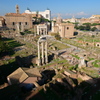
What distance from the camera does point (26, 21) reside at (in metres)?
66.6

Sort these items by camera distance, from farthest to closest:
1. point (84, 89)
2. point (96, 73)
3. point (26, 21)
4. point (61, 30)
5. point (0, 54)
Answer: point (26, 21) → point (61, 30) → point (0, 54) → point (96, 73) → point (84, 89)

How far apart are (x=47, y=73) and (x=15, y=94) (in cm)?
785

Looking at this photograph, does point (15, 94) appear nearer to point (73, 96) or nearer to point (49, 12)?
point (73, 96)

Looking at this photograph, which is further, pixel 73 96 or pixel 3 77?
pixel 3 77

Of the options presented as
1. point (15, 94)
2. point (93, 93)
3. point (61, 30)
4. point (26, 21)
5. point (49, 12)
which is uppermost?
point (49, 12)

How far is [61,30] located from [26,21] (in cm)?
2732

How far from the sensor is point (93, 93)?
14.4m

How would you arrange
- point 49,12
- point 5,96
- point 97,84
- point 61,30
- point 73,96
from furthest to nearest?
point 49,12 → point 61,30 → point 97,84 → point 73,96 → point 5,96

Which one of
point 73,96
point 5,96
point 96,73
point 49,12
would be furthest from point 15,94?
point 49,12

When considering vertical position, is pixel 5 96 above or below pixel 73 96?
above

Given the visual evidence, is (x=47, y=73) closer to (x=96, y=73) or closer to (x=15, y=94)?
(x=15, y=94)

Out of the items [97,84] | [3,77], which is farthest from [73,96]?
[3,77]

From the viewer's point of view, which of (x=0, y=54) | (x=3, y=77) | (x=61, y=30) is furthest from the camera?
(x=61, y=30)

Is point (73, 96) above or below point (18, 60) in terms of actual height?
below
